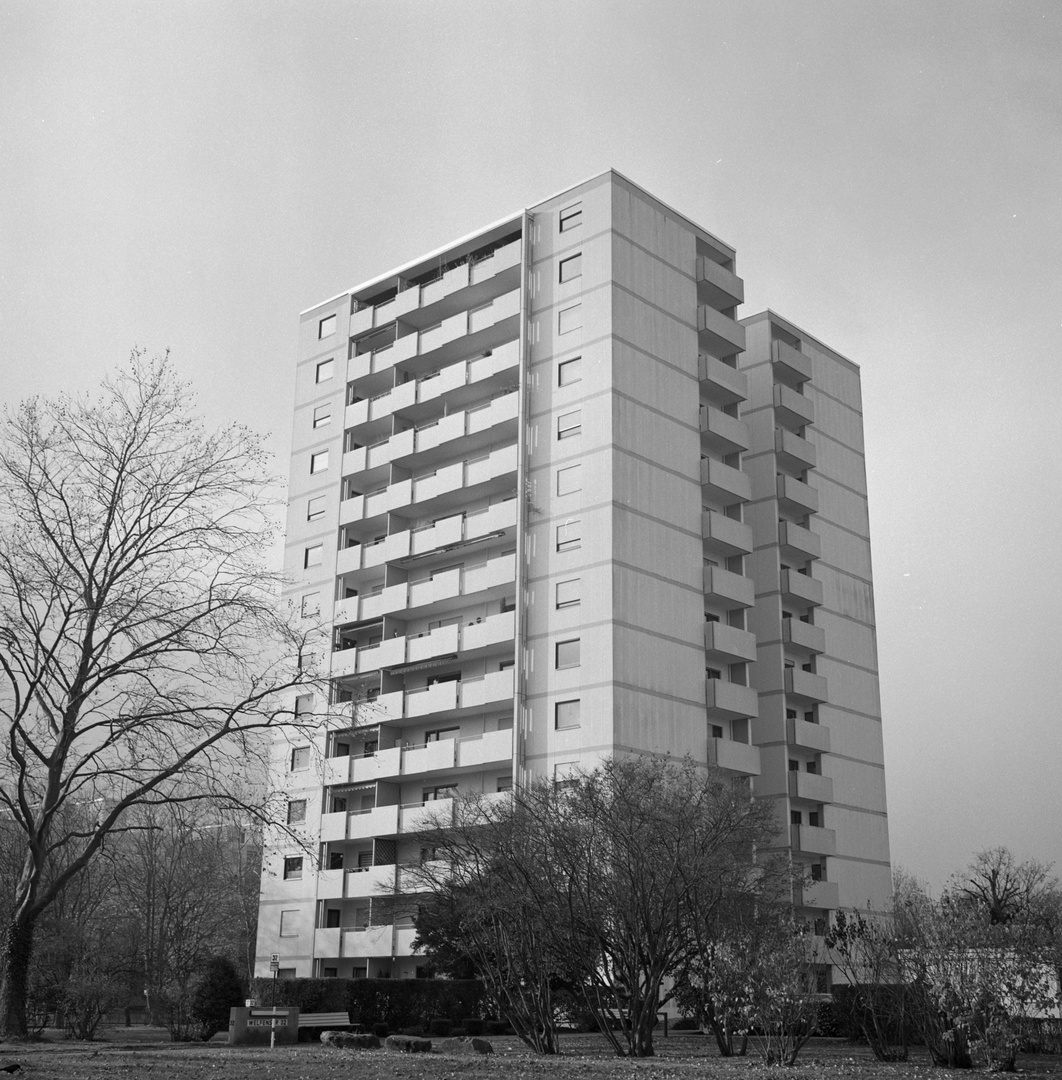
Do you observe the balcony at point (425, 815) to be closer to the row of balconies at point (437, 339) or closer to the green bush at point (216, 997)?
the green bush at point (216, 997)

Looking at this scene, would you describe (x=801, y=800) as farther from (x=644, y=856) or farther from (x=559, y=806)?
(x=644, y=856)

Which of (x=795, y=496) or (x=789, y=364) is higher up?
(x=789, y=364)

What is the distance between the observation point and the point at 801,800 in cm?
6175

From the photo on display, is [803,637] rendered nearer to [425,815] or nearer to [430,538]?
[430,538]

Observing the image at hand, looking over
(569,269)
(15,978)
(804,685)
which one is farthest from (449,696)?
(15,978)

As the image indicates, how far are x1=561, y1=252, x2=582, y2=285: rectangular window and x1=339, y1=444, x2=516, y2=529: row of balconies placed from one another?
27.2 feet

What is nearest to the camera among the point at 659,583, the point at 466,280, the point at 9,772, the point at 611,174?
the point at 9,772

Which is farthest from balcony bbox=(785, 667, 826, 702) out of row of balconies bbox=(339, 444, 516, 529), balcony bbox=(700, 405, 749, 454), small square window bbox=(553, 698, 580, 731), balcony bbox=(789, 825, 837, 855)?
row of balconies bbox=(339, 444, 516, 529)

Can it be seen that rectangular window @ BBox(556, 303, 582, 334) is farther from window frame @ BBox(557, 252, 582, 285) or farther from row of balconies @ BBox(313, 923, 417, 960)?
row of balconies @ BBox(313, 923, 417, 960)

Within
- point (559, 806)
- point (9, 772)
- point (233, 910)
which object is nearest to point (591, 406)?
point (559, 806)

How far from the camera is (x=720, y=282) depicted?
64.4 metres

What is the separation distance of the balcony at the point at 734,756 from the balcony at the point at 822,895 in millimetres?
6105

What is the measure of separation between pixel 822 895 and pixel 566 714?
16.4 meters

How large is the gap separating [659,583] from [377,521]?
1682 cm
